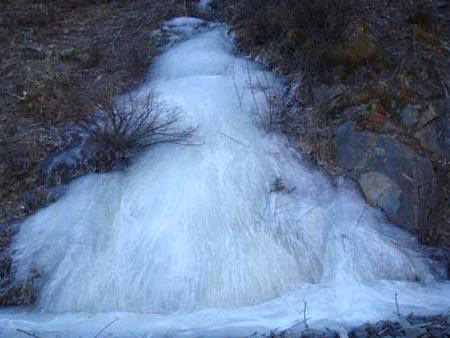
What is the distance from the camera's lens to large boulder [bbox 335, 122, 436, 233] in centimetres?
425

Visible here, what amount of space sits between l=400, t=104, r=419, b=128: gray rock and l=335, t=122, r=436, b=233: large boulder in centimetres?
31

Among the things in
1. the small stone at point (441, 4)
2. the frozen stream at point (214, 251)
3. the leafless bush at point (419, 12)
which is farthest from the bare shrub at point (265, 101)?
the small stone at point (441, 4)

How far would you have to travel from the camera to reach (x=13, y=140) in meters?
4.73

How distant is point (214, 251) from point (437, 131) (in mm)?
2565

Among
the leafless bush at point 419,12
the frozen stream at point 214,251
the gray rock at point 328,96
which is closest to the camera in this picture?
the frozen stream at point 214,251

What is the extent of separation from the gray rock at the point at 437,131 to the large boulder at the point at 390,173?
27cm

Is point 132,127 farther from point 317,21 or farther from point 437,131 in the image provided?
point 437,131

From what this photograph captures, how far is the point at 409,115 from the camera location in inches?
188

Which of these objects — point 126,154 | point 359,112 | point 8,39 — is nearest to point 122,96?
point 126,154

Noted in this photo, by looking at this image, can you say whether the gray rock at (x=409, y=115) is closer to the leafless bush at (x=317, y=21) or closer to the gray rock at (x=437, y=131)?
the gray rock at (x=437, y=131)

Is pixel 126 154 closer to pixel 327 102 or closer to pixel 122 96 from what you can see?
pixel 122 96

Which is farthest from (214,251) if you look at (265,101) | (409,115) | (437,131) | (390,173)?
(437,131)

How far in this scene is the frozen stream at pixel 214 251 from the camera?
3629 mm

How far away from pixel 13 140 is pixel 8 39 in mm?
2180
